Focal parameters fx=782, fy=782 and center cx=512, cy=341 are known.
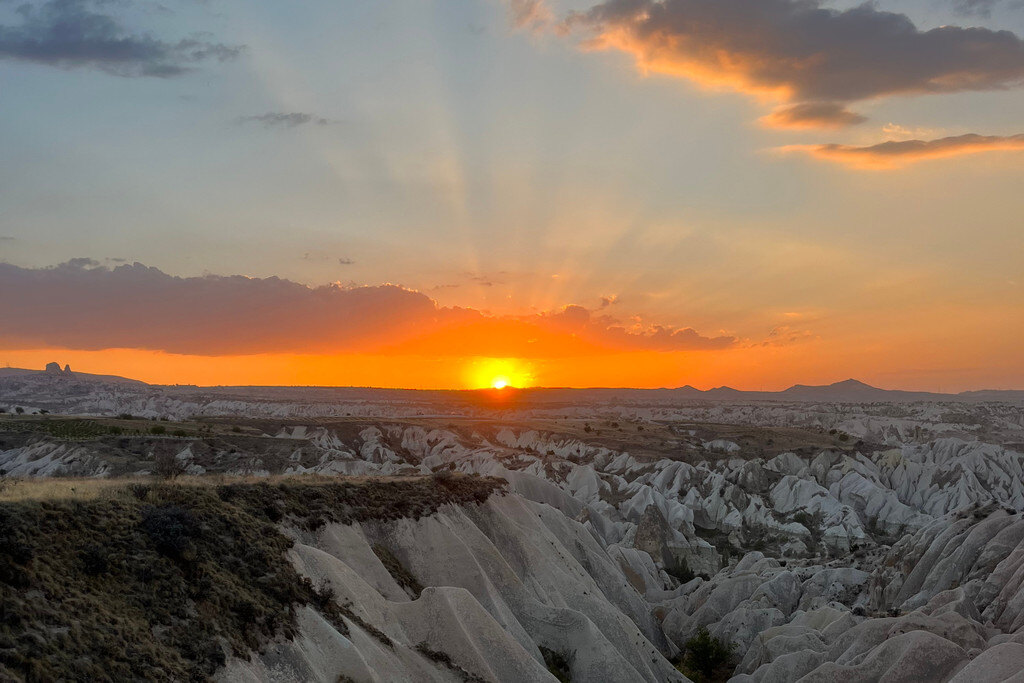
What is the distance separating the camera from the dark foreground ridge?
19.1 m

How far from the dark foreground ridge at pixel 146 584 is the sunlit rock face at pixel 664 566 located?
53.4 inches

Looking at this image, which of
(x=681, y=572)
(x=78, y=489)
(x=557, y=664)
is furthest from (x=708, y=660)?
(x=78, y=489)

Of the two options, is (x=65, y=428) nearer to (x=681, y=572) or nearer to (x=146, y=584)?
(x=681, y=572)

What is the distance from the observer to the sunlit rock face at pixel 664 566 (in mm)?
29109

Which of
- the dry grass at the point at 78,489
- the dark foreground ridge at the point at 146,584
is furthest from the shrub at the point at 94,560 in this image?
the dry grass at the point at 78,489

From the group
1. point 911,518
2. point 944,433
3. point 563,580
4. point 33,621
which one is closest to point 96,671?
point 33,621

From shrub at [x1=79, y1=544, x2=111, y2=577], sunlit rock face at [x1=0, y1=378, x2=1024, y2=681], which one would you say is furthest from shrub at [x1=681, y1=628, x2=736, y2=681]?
shrub at [x1=79, y1=544, x2=111, y2=577]

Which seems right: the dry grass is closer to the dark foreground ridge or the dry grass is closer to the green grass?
→ the dark foreground ridge

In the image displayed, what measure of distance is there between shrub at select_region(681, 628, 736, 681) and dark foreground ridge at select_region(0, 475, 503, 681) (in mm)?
23308

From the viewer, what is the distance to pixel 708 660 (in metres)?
42.7

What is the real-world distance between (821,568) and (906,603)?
1184 centimetres

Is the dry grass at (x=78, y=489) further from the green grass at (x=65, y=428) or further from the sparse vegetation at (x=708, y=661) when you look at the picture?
the green grass at (x=65, y=428)

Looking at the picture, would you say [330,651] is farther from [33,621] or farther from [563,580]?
[563,580]

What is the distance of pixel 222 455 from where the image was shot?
85.4 metres
